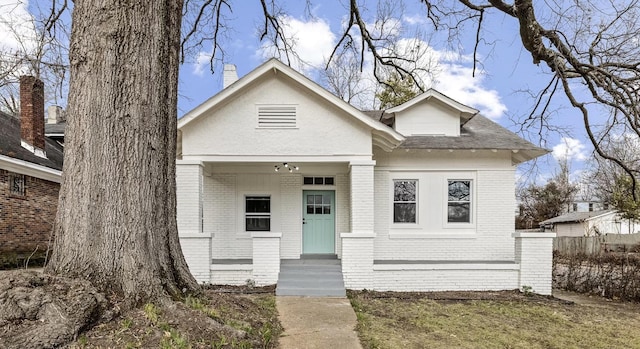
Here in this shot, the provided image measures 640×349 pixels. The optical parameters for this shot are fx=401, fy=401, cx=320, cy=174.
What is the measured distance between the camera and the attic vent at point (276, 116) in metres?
9.52

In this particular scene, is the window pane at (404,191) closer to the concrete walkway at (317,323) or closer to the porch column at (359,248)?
the porch column at (359,248)

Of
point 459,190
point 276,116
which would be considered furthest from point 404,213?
point 276,116

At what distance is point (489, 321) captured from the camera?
268 inches

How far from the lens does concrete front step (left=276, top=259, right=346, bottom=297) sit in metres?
8.29

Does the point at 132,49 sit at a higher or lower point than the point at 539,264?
higher

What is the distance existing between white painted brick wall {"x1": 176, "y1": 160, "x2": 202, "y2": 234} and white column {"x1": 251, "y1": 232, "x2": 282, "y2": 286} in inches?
56.8

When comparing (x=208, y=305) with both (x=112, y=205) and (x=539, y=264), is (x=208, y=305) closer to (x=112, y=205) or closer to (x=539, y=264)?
(x=112, y=205)

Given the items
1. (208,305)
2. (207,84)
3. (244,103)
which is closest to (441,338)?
(208,305)

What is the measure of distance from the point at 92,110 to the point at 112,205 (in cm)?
98

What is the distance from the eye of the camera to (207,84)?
11875 millimetres

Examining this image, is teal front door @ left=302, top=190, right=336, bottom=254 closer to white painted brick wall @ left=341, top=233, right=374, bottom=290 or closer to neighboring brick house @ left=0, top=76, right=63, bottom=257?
white painted brick wall @ left=341, top=233, right=374, bottom=290

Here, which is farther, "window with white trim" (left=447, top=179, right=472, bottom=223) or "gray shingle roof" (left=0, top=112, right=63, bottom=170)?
"gray shingle roof" (left=0, top=112, right=63, bottom=170)

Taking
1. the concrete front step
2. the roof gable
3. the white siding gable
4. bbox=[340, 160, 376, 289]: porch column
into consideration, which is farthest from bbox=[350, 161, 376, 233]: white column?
the white siding gable

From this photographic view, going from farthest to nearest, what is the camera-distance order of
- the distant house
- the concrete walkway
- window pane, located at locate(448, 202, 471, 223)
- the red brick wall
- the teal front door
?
the distant house
the red brick wall
the teal front door
window pane, located at locate(448, 202, 471, 223)
the concrete walkway
